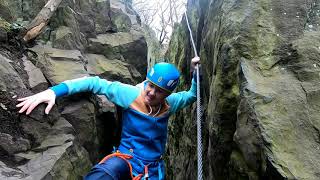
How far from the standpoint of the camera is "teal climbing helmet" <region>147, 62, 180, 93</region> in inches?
185

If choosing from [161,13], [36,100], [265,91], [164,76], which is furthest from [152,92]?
[161,13]

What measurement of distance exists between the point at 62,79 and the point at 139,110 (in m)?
1.66

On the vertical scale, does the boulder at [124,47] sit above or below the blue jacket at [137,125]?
above

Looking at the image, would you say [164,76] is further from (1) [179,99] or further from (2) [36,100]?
(2) [36,100]

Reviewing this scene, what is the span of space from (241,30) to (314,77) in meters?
0.97

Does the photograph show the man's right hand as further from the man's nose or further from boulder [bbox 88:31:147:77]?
boulder [bbox 88:31:147:77]

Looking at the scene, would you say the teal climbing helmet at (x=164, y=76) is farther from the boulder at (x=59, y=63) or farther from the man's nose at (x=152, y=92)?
the boulder at (x=59, y=63)

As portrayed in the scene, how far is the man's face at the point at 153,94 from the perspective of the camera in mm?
4840

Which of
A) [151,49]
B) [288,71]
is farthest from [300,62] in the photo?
[151,49]

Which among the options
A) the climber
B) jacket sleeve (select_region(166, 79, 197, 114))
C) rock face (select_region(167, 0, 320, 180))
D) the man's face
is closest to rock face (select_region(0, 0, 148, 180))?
the climber

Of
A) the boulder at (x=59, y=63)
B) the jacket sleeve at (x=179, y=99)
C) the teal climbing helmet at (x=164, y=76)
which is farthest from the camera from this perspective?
the boulder at (x=59, y=63)

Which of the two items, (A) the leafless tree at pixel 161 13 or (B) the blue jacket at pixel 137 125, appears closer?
(B) the blue jacket at pixel 137 125

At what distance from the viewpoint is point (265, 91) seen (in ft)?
11.0

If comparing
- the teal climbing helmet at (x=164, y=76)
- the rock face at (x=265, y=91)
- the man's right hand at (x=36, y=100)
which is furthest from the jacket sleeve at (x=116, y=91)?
the rock face at (x=265, y=91)
